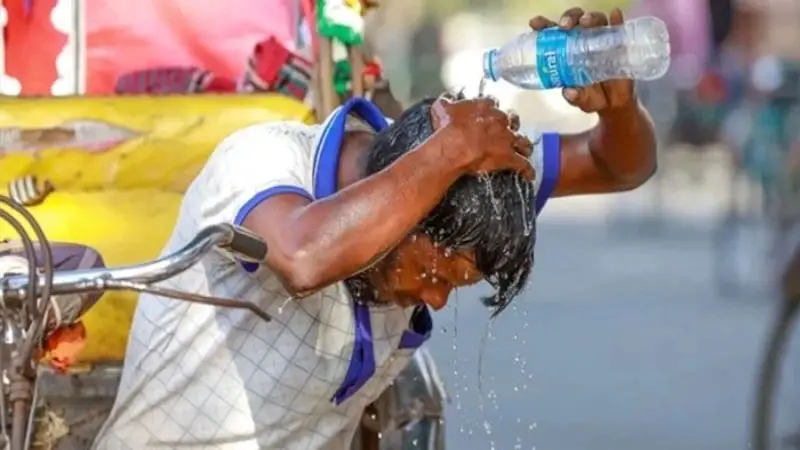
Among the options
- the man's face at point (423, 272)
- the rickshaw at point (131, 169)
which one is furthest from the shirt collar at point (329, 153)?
the rickshaw at point (131, 169)

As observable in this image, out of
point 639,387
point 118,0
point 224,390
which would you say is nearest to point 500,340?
point 639,387

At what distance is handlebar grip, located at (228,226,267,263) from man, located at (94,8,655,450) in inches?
4.7

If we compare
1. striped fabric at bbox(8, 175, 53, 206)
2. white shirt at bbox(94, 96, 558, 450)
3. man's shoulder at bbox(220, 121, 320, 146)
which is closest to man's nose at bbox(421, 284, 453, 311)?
white shirt at bbox(94, 96, 558, 450)

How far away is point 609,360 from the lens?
Result: 239 inches

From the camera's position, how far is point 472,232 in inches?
71.9

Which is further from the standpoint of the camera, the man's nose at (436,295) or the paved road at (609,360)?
the paved road at (609,360)

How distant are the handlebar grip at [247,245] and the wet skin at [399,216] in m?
0.12

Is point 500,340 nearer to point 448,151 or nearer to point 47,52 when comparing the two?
point 47,52

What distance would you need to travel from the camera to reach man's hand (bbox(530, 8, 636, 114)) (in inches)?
77.7

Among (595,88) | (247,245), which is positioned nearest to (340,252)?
(247,245)

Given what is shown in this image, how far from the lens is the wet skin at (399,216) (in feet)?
5.60

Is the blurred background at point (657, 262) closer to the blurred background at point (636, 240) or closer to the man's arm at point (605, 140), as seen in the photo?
the blurred background at point (636, 240)

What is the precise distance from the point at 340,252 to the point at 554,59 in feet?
1.46

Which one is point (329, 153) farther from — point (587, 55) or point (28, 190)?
point (28, 190)
